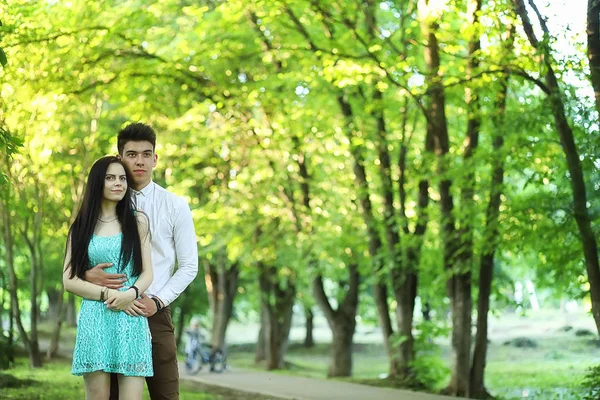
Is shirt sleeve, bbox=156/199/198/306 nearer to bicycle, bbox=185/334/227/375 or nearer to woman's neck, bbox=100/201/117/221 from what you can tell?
woman's neck, bbox=100/201/117/221

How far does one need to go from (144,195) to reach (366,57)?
9890mm

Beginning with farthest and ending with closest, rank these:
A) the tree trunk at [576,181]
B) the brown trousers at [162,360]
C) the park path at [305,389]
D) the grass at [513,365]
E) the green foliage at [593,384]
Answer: the grass at [513,365], the park path at [305,389], the green foliage at [593,384], the tree trunk at [576,181], the brown trousers at [162,360]

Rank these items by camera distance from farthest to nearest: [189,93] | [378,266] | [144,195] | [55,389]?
[189,93]
[378,266]
[55,389]
[144,195]

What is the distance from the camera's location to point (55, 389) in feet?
47.5

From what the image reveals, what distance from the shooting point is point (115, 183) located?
5371 mm

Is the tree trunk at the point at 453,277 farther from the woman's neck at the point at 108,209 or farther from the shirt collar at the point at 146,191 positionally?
the woman's neck at the point at 108,209

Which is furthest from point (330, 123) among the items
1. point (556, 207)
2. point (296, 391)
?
point (556, 207)

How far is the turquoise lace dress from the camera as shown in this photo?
5254mm

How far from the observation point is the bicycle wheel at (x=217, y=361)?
23.8 m

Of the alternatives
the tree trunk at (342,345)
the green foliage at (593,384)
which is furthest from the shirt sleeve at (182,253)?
the tree trunk at (342,345)

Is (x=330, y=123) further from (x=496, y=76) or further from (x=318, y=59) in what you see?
(x=496, y=76)

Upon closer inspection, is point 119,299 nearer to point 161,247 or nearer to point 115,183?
point 161,247

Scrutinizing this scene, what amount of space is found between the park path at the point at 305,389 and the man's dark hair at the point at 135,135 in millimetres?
9861

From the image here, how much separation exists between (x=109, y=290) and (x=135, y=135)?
0.87 metres
